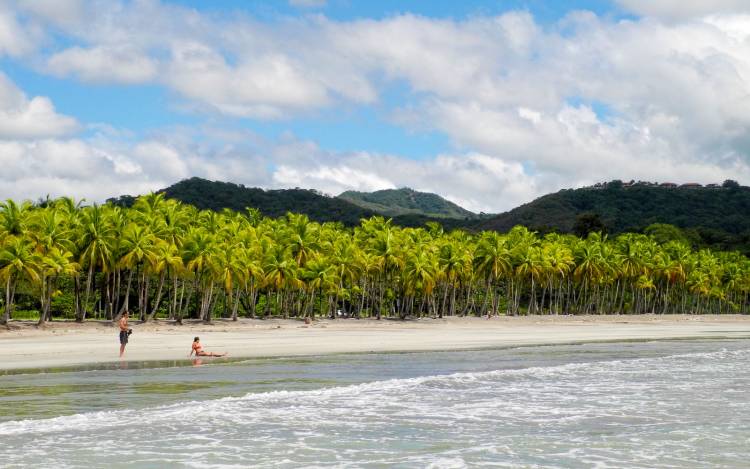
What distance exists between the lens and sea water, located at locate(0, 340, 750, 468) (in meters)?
16.2

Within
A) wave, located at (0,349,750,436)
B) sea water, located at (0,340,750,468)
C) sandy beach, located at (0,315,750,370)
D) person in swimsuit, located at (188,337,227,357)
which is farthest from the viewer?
sandy beach, located at (0,315,750,370)

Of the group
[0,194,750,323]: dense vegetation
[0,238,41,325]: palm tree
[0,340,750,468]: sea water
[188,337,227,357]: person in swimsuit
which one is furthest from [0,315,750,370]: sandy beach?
[0,340,750,468]: sea water

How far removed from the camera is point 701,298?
157250 millimetres

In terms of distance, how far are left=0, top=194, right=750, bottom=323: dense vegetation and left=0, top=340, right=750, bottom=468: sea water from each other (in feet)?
104

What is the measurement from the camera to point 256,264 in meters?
74.4

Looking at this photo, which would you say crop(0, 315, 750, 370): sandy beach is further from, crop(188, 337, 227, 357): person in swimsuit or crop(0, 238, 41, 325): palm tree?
crop(0, 238, 41, 325): palm tree

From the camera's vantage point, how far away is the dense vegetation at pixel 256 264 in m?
61.8

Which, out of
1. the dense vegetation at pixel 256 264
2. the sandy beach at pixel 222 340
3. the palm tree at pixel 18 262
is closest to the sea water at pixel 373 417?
the sandy beach at pixel 222 340

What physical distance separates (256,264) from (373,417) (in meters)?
54.5

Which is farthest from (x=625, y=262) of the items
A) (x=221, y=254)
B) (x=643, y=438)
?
(x=643, y=438)

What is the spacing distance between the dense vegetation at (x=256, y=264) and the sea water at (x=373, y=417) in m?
31.8

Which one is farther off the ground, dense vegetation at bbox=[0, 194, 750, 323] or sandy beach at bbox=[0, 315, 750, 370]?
dense vegetation at bbox=[0, 194, 750, 323]

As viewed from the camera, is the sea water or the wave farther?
the wave

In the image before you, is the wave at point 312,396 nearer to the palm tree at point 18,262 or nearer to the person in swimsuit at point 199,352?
the person in swimsuit at point 199,352
